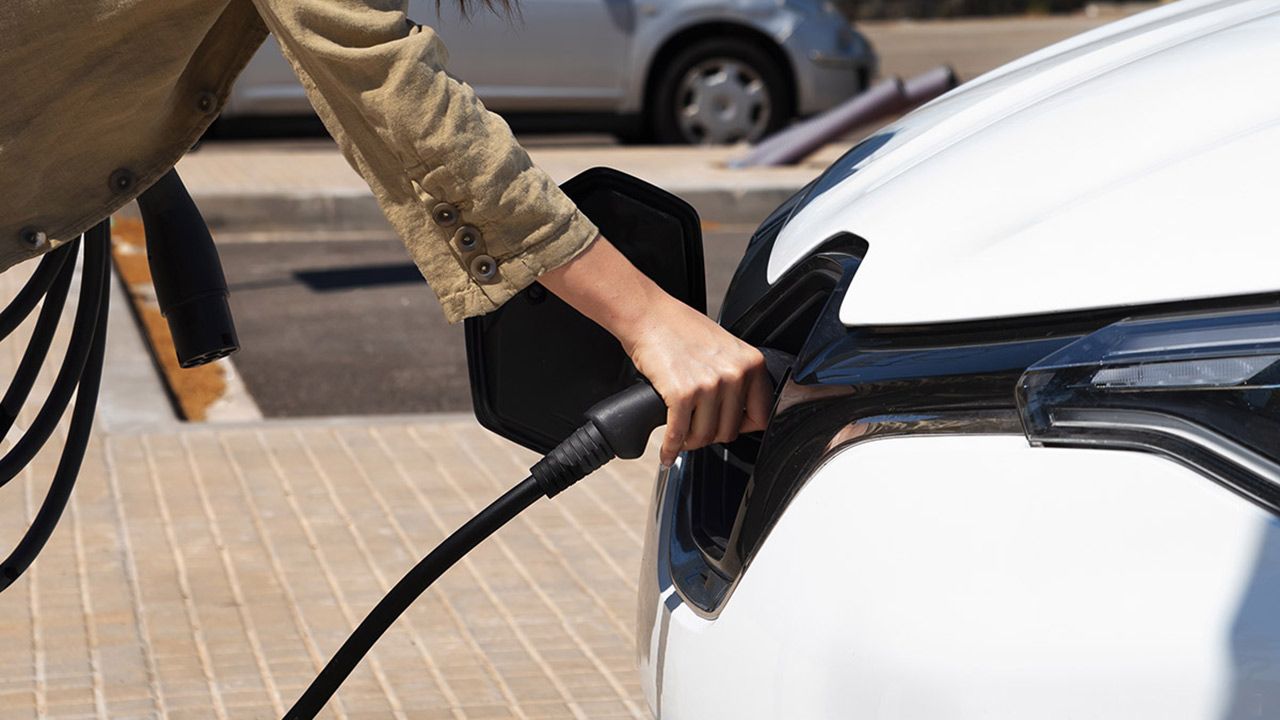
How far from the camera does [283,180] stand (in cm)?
1029

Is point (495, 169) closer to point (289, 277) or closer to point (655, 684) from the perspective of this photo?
point (655, 684)

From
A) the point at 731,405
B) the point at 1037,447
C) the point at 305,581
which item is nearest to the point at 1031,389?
the point at 1037,447

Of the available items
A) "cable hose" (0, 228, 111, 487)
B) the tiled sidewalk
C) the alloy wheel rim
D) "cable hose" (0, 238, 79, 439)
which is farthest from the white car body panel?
the alloy wheel rim

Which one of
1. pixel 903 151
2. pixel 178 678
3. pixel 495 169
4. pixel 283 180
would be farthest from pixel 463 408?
pixel 283 180

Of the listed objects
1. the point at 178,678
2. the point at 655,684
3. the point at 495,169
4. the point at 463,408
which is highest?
the point at 495,169

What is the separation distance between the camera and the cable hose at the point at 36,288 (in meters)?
2.33

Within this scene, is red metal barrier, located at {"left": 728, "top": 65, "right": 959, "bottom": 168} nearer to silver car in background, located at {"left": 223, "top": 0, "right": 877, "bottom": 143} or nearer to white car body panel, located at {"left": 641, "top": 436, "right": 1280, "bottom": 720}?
silver car in background, located at {"left": 223, "top": 0, "right": 877, "bottom": 143}

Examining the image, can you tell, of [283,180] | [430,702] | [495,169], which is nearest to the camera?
[495,169]

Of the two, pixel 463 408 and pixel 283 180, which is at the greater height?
pixel 463 408

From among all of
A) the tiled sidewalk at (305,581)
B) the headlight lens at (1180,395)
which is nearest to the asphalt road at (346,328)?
the tiled sidewalk at (305,581)

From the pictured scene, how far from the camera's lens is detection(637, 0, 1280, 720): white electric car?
52.8 inches

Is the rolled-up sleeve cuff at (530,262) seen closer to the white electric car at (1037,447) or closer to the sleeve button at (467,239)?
the sleeve button at (467,239)

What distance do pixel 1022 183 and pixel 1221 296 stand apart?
316mm

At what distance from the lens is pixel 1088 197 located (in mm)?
1575
